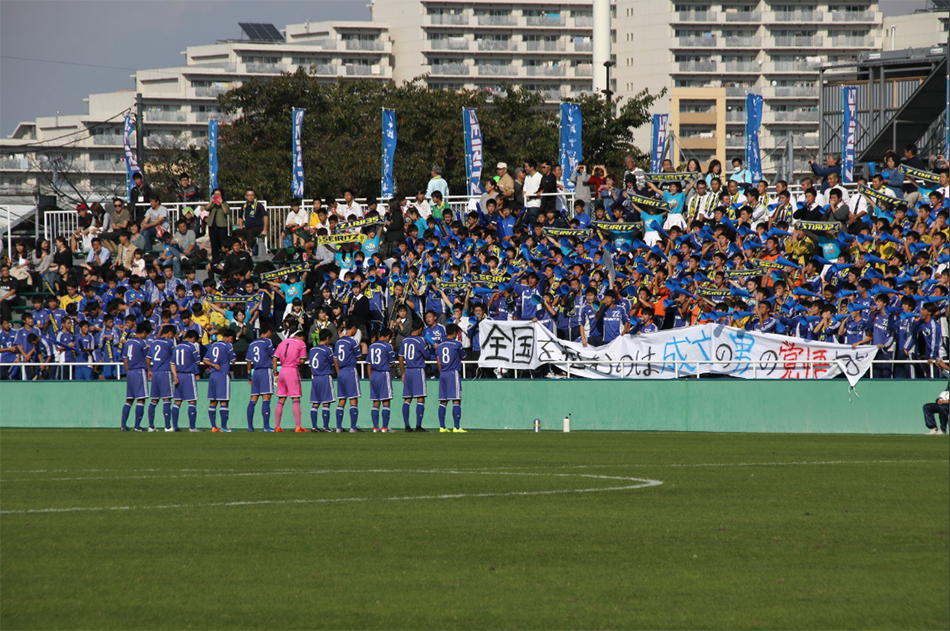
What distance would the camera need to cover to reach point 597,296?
22578 mm

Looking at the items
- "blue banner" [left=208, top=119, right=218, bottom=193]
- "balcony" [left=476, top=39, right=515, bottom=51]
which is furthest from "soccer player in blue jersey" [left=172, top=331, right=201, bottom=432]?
"balcony" [left=476, top=39, right=515, bottom=51]

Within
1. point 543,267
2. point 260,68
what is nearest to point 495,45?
point 260,68

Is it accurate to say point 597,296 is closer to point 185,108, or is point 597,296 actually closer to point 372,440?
point 372,440

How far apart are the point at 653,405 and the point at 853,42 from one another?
3969 inches

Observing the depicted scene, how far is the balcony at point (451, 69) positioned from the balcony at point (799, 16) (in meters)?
30.7

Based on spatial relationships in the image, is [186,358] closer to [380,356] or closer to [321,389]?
[321,389]

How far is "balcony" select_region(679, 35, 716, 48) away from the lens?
114625 millimetres

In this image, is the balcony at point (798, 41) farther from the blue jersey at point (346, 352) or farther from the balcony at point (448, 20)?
the blue jersey at point (346, 352)

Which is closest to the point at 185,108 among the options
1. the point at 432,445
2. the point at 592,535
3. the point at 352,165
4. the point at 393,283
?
the point at 352,165

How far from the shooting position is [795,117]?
116 metres

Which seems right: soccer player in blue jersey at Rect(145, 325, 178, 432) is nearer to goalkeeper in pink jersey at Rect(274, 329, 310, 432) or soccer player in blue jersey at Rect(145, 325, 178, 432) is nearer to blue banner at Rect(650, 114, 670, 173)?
goalkeeper in pink jersey at Rect(274, 329, 310, 432)

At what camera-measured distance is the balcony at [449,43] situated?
387 ft

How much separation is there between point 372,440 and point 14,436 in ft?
22.1

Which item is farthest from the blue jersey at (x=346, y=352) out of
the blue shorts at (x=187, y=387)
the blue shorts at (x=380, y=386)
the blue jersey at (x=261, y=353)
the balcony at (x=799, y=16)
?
the balcony at (x=799, y=16)
